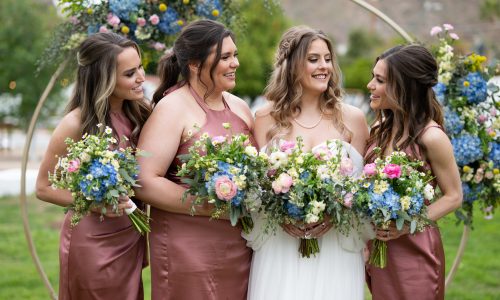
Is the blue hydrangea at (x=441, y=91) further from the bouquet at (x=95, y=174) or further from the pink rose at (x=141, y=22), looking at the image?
the bouquet at (x=95, y=174)

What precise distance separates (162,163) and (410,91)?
1.69 meters

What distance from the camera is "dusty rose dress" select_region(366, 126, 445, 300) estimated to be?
498cm

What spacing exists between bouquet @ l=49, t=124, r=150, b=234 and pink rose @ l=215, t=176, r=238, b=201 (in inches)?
21.7

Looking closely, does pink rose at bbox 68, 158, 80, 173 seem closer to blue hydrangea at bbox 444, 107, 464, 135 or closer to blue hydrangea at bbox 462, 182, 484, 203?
blue hydrangea at bbox 444, 107, 464, 135

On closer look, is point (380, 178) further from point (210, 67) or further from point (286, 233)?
point (210, 67)

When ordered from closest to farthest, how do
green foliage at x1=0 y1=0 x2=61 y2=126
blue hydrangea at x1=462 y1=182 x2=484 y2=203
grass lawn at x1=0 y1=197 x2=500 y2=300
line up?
blue hydrangea at x1=462 y1=182 x2=484 y2=203
grass lawn at x1=0 y1=197 x2=500 y2=300
green foliage at x1=0 y1=0 x2=61 y2=126

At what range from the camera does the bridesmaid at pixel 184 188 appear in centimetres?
493

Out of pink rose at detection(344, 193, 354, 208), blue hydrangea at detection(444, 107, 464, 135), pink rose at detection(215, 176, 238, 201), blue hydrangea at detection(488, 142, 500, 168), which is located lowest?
pink rose at detection(344, 193, 354, 208)

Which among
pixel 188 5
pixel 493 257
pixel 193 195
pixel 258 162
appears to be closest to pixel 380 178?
pixel 258 162

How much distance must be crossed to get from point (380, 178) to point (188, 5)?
297cm

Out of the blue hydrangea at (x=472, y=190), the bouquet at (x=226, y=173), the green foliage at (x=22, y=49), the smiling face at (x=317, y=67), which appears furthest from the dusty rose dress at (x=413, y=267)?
the green foliage at (x=22, y=49)

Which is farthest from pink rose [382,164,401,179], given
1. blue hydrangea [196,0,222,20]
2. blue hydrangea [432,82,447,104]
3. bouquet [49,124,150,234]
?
blue hydrangea [196,0,222,20]

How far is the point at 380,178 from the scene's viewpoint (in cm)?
455

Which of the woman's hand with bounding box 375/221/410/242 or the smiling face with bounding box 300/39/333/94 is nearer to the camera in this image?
the woman's hand with bounding box 375/221/410/242
